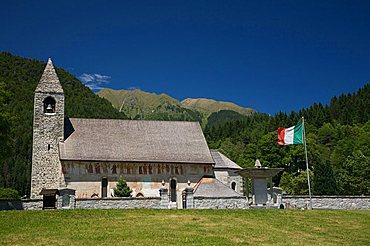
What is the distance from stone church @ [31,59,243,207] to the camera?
44.0 meters

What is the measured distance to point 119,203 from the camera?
1373 inches

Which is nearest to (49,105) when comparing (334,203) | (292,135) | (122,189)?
(122,189)

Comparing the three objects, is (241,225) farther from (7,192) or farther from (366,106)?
(366,106)

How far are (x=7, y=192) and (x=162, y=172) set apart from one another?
68.9ft

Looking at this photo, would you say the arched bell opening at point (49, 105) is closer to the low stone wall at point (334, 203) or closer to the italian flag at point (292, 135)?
the italian flag at point (292, 135)

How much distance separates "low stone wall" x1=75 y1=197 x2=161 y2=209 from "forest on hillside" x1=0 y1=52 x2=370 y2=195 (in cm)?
999

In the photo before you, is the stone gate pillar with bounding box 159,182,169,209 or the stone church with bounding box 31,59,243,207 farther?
the stone church with bounding box 31,59,243,207

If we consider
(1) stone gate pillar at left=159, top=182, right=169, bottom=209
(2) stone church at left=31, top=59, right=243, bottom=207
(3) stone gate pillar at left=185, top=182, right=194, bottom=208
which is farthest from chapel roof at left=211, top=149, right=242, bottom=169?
(1) stone gate pillar at left=159, top=182, right=169, bottom=209

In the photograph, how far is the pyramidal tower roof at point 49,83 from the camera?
4750 centimetres

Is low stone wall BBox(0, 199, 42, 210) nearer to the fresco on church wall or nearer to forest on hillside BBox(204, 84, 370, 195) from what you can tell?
the fresco on church wall

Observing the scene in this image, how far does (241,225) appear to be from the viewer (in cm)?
2661

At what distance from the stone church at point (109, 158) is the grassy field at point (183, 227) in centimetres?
1188

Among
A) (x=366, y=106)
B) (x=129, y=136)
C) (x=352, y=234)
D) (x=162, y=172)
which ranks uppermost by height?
(x=366, y=106)

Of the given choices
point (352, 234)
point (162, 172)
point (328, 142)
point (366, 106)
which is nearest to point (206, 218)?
point (352, 234)
